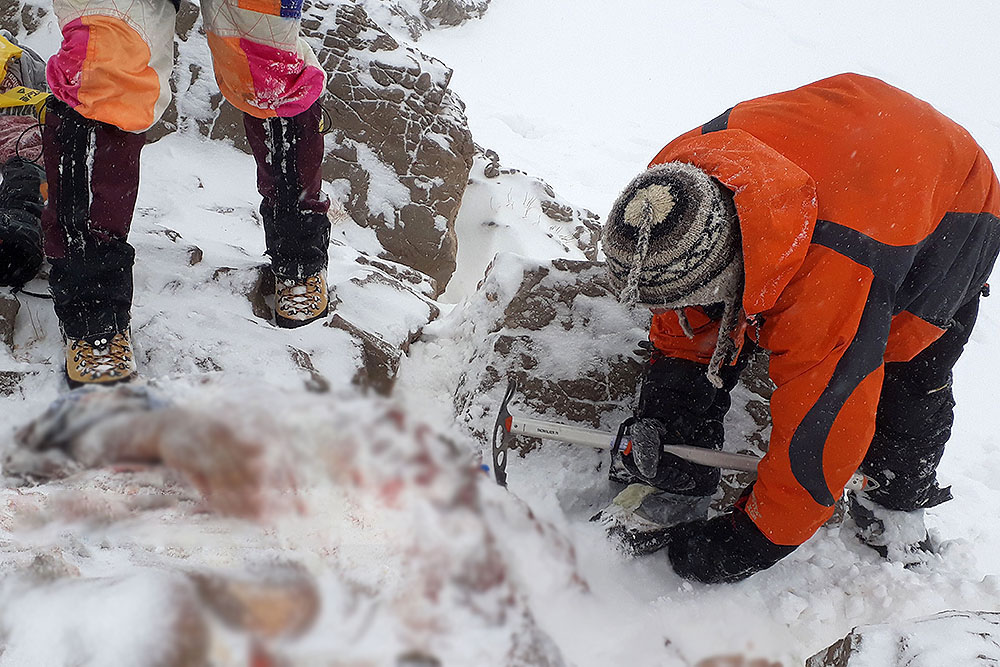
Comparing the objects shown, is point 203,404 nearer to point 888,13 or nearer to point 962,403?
point 962,403

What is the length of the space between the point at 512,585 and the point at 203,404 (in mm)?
309

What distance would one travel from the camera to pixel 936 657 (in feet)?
4.17

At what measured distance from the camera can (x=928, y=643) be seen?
1309 mm

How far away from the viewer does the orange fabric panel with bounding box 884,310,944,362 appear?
1.58 m

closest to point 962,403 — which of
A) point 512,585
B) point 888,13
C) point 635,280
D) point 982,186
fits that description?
point 982,186

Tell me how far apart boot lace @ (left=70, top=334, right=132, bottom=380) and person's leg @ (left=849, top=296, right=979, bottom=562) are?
2.00 meters

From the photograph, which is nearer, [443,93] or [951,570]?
[951,570]

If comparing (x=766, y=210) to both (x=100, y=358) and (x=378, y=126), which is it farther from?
(x=378, y=126)

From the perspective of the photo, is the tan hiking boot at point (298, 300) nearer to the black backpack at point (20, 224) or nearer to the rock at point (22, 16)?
the black backpack at point (20, 224)

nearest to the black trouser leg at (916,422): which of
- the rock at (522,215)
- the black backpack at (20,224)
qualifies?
the black backpack at (20,224)

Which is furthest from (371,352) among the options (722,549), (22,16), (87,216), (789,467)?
(22,16)

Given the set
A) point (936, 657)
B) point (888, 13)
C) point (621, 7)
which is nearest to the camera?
point (936, 657)

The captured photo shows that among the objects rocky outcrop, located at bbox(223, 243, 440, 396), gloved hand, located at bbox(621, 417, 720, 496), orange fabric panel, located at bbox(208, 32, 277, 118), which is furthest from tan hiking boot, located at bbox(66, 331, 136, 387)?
gloved hand, located at bbox(621, 417, 720, 496)

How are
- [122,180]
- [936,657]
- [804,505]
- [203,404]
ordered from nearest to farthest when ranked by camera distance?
[203,404] < [936,657] < [804,505] < [122,180]
